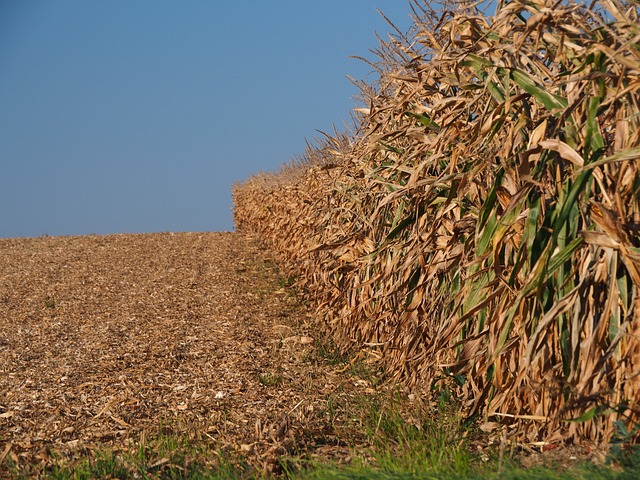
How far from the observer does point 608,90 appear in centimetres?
312

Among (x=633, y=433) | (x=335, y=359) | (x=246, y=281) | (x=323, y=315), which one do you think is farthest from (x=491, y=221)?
(x=246, y=281)

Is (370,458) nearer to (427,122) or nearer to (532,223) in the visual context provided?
(532,223)

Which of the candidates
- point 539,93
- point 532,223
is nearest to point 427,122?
point 539,93

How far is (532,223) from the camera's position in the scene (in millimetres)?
3219

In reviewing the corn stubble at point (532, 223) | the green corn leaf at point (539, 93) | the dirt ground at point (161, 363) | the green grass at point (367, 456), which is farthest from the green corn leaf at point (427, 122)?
the dirt ground at point (161, 363)

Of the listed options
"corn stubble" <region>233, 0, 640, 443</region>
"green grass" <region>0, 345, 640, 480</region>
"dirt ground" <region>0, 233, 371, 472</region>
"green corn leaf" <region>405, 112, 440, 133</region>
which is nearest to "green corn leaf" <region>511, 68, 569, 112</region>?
"corn stubble" <region>233, 0, 640, 443</region>

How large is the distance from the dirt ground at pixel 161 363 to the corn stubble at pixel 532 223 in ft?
3.06

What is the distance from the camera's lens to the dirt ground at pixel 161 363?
171 inches

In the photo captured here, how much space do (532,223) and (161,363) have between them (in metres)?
3.78

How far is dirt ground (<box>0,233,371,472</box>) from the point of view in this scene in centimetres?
434

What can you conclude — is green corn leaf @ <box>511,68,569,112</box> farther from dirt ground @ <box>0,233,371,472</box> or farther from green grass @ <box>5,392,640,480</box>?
dirt ground @ <box>0,233,371,472</box>

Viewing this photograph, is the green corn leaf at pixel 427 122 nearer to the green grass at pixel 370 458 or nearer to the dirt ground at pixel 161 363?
the green grass at pixel 370 458

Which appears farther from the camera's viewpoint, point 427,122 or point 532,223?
point 427,122

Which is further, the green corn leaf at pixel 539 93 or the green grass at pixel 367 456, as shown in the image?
the green corn leaf at pixel 539 93
